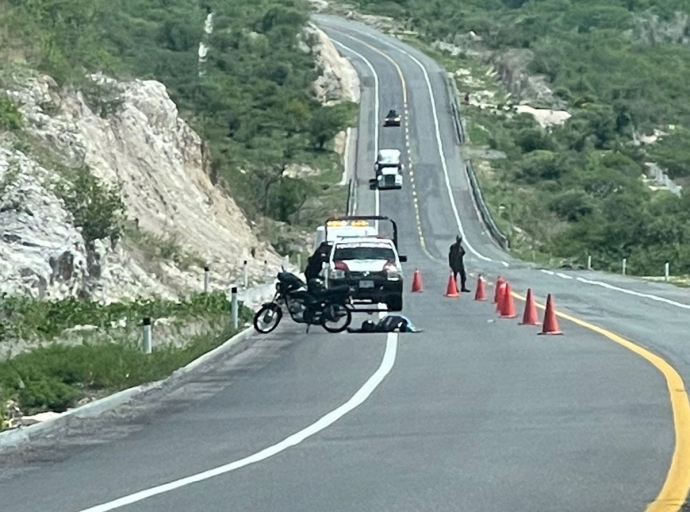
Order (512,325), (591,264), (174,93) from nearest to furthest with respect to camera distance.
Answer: (512,325)
(591,264)
(174,93)

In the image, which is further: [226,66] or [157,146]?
[226,66]

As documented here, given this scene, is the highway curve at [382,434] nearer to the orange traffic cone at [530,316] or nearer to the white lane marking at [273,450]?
the white lane marking at [273,450]

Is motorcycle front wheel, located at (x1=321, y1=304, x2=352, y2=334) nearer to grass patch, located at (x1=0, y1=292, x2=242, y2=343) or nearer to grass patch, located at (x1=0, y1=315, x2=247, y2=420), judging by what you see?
grass patch, located at (x1=0, y1=292, x2=242, y2=343)

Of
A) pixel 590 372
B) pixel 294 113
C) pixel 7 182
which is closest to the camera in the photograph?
pixel 590 372

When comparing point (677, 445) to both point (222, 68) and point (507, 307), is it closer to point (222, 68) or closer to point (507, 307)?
point (507, 307)

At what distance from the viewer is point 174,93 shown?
3595 inches

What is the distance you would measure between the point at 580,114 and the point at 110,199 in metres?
85.3

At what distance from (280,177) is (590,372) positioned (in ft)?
192

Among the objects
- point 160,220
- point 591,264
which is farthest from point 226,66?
point 160,220

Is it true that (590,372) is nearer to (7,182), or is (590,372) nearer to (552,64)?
(7,182)

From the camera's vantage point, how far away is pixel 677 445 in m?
12.2

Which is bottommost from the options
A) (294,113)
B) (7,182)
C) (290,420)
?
(290,420)

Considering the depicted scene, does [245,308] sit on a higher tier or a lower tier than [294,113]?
lower

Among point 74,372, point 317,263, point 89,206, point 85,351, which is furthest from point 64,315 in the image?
point 317,263
